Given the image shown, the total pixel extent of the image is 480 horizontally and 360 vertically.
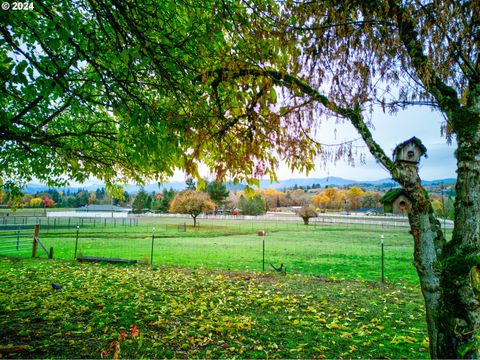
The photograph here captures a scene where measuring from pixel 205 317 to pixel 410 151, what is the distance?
16.7 ft

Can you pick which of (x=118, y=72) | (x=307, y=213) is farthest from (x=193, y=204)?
(x=118, y=72)

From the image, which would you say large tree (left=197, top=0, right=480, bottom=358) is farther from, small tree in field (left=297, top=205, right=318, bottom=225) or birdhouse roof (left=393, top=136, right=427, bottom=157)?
small tree in field (left=297, top=205, right=318, bottom=225)

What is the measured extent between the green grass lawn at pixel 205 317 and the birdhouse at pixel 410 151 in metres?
3.20

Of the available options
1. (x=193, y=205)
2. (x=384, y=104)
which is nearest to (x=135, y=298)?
(x=384, y=104)

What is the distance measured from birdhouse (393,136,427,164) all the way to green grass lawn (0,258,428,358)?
3.20 metres

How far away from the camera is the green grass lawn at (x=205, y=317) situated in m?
4.62

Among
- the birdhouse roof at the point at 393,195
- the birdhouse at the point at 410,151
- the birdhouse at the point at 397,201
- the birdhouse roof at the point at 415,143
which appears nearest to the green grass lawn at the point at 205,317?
the birdhouse at the point at 397,201

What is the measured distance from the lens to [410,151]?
386 centimetres

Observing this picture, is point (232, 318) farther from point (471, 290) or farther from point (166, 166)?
point (471, 290)

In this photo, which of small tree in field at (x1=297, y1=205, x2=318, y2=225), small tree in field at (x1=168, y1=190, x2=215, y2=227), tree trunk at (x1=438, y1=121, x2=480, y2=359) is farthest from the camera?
small tree in field at (x1=297, y1=205, x2=318, y2=225)

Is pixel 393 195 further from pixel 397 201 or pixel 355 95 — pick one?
pixel 355 95

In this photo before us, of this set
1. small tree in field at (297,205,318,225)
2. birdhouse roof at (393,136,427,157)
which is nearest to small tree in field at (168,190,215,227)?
small tree in field at (297,205,318,225)

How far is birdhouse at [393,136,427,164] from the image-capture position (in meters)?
3.85

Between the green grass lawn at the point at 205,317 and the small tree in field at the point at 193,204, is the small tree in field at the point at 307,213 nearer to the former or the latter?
the small tree in field at the point at 193,204
